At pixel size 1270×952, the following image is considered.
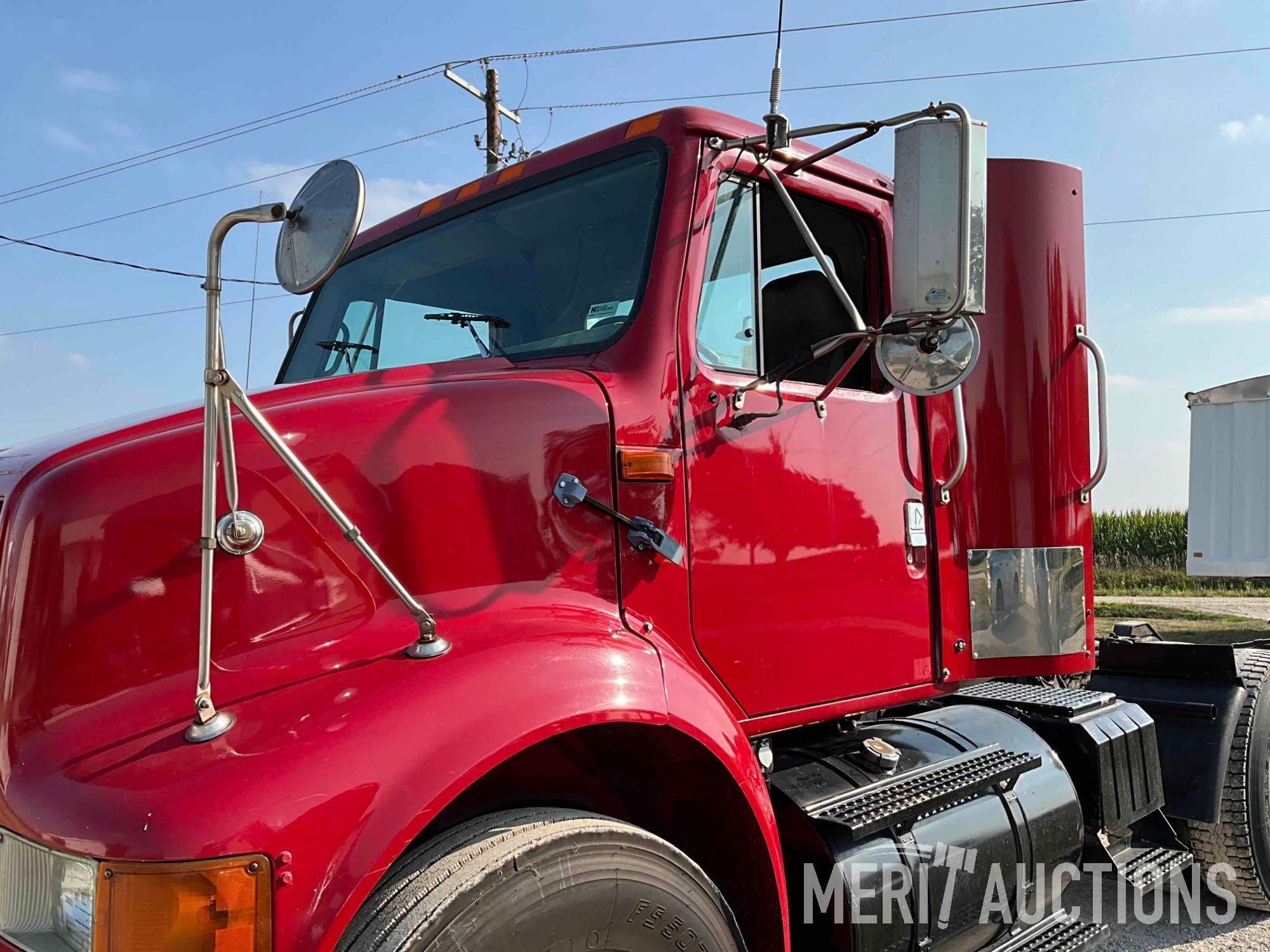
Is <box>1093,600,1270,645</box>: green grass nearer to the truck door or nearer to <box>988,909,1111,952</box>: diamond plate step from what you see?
<box>988,909,1111,952</box>: diamond plate step

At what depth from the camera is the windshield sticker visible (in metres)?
2.46

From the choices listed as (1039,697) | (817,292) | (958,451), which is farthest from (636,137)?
(1039,697)

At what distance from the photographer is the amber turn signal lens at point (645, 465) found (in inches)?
87.9

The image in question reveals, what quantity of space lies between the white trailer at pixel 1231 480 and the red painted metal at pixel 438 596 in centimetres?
843

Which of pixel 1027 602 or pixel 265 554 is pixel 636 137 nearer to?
pixel 265 554

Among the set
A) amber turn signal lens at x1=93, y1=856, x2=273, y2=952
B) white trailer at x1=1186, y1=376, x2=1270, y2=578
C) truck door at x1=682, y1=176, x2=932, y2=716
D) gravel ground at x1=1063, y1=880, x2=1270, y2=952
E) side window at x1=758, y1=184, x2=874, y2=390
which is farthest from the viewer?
white trailer at x1=1186, y1=376, x2=1270, y2=578

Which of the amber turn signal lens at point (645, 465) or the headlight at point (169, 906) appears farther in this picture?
the amber turn signal lens at point (645, 465)

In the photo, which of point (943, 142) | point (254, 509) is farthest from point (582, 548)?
point (943, 142)

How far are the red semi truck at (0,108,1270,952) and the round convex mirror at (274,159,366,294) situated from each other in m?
0.15

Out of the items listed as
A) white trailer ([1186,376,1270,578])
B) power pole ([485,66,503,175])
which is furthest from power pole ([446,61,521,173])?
white trailer ([1186,376,1270,578])

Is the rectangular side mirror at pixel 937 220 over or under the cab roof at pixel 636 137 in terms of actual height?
under

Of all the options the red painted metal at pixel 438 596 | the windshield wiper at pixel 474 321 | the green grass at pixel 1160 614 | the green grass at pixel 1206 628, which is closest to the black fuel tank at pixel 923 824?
the red painted metal at pixel 438 596

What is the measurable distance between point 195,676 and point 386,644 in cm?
32

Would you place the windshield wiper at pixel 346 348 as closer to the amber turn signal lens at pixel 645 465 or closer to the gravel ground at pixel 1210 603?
the amber turn signal lens at pixel 645 465
